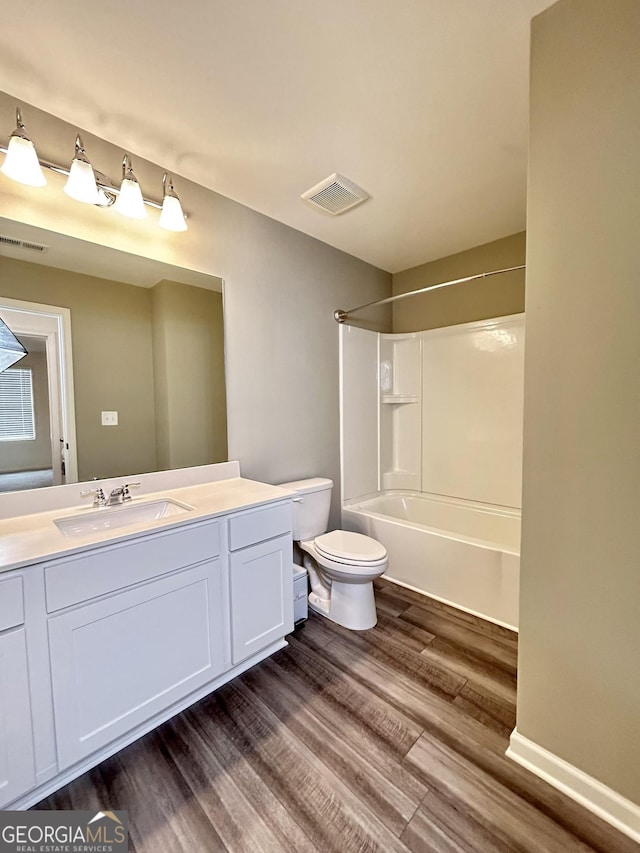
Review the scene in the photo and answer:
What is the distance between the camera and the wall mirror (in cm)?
141

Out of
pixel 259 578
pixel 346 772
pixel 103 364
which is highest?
pixel 103 364

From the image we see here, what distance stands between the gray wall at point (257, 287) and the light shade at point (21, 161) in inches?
4.6

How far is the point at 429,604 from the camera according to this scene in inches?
86.0

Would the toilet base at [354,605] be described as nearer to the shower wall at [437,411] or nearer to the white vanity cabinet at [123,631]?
the white vanity cabinet at [123,631]

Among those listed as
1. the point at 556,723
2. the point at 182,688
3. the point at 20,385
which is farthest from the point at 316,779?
the point at 20,385

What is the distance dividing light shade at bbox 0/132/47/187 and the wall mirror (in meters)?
0.18

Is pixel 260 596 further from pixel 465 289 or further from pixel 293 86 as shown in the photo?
pixel 465 289

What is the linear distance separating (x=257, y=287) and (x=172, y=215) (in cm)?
59

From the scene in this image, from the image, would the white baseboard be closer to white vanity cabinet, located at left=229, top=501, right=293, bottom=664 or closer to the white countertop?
white vanity cabinet, located at left=229, top=501, right=293, bottom=664

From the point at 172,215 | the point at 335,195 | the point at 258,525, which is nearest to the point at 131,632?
the point at 258,525

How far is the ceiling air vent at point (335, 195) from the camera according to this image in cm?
182

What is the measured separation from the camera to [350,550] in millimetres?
1968

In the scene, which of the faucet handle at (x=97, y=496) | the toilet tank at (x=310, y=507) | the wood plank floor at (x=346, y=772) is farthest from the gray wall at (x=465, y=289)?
the faucet handle at (x=97, y=496)

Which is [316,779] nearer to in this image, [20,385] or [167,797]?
[167,797]
